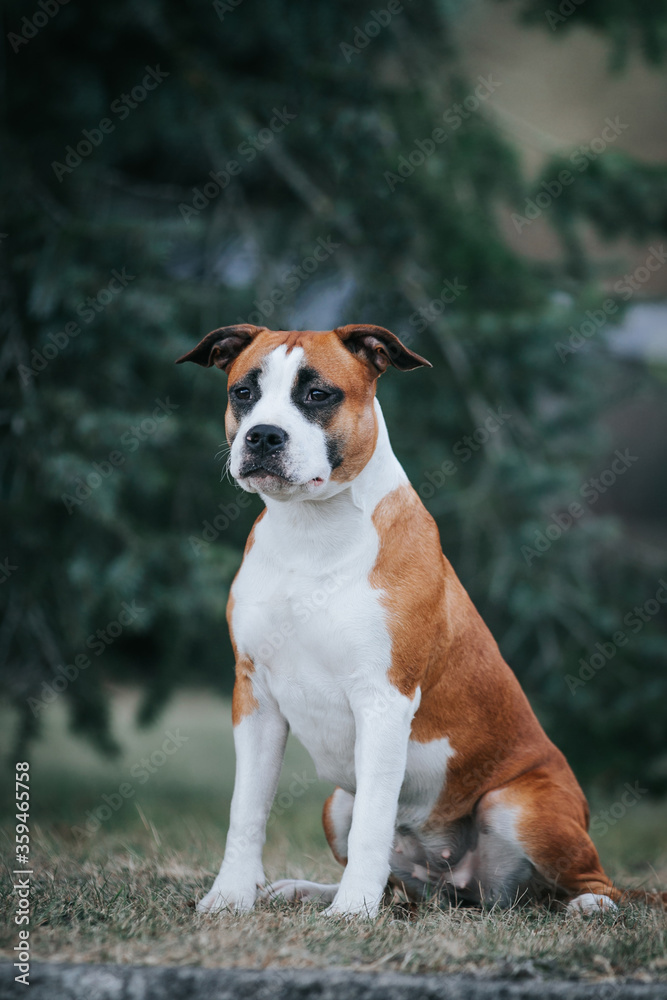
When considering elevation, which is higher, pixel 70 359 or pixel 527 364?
pixel 70 359

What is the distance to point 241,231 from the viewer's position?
636 cm

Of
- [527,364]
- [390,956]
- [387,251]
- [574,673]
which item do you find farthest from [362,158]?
[390,956]

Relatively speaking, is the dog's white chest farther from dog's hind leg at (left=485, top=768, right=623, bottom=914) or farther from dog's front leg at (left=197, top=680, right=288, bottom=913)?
dog's hind leg at (left=485, top=768, right=623, bottom=914)

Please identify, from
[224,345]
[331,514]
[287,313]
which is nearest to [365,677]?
[331,514]

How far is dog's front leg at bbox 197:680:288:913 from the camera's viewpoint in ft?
9.93

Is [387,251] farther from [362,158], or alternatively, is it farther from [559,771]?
[559,771]

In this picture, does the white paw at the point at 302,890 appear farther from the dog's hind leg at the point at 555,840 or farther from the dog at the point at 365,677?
the dog's hind leg at the point at 555,840

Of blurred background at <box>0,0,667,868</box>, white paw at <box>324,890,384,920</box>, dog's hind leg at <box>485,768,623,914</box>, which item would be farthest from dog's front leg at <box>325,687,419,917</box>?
blurred background at <box>0,0,667,868</box>

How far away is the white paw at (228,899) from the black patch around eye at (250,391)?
160 cm

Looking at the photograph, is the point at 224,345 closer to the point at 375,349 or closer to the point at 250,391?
the point at 250,391

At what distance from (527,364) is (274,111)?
2.34 m

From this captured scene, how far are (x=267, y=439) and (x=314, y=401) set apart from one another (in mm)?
254

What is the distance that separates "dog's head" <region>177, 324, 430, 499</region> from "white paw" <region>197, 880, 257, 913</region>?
52.7 inches

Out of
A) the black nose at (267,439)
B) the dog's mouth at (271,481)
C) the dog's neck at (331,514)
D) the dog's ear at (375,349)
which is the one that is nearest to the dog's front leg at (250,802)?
the dog's neck at (331,514)
